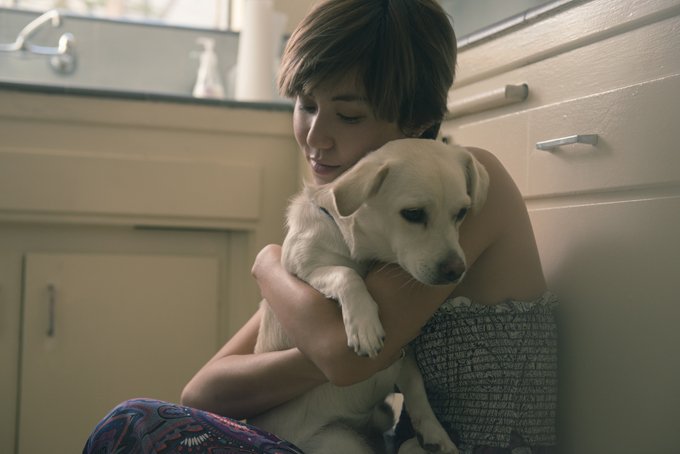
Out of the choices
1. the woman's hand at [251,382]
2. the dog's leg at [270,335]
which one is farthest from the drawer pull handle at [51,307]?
the dog's leg at [270,335]

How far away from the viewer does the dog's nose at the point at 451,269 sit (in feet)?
3.62

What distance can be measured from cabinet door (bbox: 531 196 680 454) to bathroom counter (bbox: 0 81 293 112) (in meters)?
1.16

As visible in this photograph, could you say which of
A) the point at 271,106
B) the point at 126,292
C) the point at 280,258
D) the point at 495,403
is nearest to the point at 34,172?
the point at 126,292

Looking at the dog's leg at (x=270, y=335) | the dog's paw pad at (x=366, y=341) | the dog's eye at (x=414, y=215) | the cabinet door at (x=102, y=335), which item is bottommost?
the cabinet door at (x=102, y=335)

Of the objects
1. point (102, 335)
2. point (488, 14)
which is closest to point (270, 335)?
point (102, 335)

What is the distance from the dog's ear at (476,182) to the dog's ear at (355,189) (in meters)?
0.15

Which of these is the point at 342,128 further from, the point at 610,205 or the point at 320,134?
the point at 610,205

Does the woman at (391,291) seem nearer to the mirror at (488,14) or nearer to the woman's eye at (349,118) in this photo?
the woman's eye at (349,118)

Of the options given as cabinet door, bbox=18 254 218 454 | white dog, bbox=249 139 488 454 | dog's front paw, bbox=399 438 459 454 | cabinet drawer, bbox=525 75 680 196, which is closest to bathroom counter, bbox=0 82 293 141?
cabinet door, bbox=18 254 218 454

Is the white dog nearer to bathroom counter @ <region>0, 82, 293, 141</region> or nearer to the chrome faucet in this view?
bathroom counter @ <region>0, 82, 293, 141</region>

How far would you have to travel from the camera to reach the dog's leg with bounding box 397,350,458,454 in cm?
118

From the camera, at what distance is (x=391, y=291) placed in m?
1.17

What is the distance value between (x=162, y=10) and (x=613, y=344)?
248 cm

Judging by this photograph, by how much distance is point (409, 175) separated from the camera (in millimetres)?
1163
